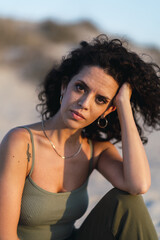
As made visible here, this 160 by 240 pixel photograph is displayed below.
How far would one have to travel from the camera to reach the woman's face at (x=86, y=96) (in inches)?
105

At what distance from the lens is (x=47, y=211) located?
2.62 meters

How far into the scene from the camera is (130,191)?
2723mm

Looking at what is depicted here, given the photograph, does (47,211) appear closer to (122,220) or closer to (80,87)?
(122,220)

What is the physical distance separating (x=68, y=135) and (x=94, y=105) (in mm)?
337

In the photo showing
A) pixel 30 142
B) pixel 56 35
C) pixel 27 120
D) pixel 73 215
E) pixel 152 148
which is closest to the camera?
pixel 30 142

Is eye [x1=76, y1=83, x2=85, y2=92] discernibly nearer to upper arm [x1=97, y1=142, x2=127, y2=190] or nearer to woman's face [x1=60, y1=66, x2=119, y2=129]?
woman's face [x1=60, y1=66, x2=119, y2=129]

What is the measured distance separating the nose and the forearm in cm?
31

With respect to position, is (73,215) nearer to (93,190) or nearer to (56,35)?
(93,190)

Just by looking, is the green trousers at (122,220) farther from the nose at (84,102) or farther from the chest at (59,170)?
the nose at (84,102)

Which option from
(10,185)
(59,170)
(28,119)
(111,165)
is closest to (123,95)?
(111,165)

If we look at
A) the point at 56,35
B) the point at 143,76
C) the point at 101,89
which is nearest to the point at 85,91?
the point at 101,89

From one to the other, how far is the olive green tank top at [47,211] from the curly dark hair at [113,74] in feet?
1.93

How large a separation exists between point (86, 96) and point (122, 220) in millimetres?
865

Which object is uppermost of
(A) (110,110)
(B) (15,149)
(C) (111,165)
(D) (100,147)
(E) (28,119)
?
(E) (28,119)
